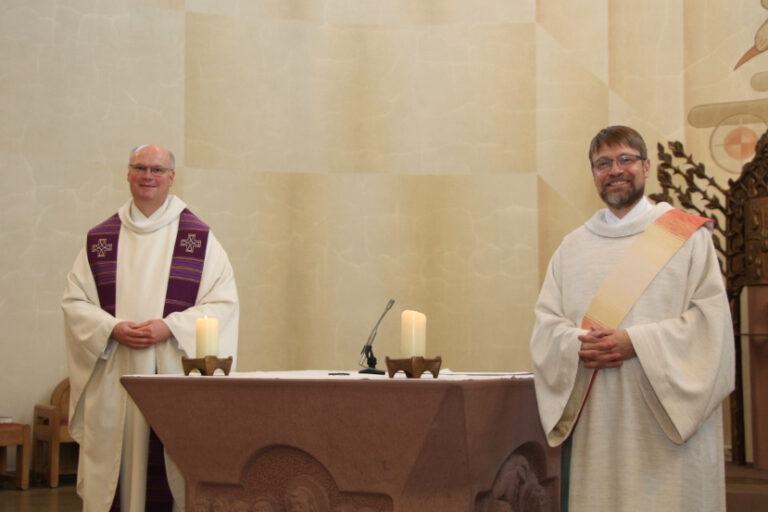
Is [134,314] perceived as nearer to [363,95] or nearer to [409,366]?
[409,366]

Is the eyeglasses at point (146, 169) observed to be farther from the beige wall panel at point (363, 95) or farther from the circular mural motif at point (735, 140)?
the circular mural motif at point (735, 140)

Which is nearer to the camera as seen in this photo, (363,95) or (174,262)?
(174,262)

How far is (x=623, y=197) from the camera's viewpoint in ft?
11.7

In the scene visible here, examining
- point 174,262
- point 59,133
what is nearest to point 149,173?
point 174,262

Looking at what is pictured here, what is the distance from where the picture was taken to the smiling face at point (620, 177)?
3523 millimetres

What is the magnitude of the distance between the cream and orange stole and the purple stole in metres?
1.99

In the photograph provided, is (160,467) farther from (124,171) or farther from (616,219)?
(124,171)

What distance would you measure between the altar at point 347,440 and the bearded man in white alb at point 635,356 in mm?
203

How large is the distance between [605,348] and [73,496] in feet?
14.1

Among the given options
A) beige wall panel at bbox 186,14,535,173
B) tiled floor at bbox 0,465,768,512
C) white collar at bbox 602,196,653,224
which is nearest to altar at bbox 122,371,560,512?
white collar at bbox 602,196,653,224

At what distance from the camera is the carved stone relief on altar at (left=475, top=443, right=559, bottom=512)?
323cm

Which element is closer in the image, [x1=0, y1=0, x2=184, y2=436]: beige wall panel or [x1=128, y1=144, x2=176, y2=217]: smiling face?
[x1=128, y1=144, x2=176, y2=217]: smiling face

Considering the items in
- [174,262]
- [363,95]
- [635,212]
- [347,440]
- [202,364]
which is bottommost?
[347,440]

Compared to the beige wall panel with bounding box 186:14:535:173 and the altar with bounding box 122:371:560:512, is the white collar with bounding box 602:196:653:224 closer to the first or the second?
the altar with bounding box 122:371:560:512
